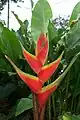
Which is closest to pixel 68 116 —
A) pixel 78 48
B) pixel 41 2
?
pixel 78 48

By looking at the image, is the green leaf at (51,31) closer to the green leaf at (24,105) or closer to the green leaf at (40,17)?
the green leaf at (40,17)

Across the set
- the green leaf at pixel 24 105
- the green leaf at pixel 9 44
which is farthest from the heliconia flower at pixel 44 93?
the green leaf at pixel 9 44

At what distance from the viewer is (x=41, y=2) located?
170 centimetres

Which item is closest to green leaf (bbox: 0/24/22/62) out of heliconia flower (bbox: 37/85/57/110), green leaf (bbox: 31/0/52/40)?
green leaf (bbox: 31/0/52/40)

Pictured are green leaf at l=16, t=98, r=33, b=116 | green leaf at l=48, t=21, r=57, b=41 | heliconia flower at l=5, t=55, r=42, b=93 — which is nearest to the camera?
heliconia flower at l=5, t=55, r=42, b=93

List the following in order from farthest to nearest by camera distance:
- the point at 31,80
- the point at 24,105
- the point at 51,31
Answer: the point at 51,31 → the point at 24,105 → the point at 31,80

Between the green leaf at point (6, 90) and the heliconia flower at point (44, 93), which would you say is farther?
the green leaf at point (6, 90)

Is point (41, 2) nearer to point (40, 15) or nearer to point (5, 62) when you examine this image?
point (40, 15)

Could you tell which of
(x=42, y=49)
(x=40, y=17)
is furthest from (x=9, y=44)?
(x=42, y=49)

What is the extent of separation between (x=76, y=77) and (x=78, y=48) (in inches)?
6.1

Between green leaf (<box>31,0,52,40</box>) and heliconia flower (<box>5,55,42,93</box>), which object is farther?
green leaf (<box>31,0,52,40</box>)

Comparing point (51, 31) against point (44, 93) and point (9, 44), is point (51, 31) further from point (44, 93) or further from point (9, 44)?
point (44, 93)

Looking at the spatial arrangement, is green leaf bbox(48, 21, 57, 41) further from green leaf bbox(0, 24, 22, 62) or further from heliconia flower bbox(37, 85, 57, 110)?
heliconia flower bbox(37, 85, 57, 110)

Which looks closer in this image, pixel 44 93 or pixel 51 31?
pixel 44 93
